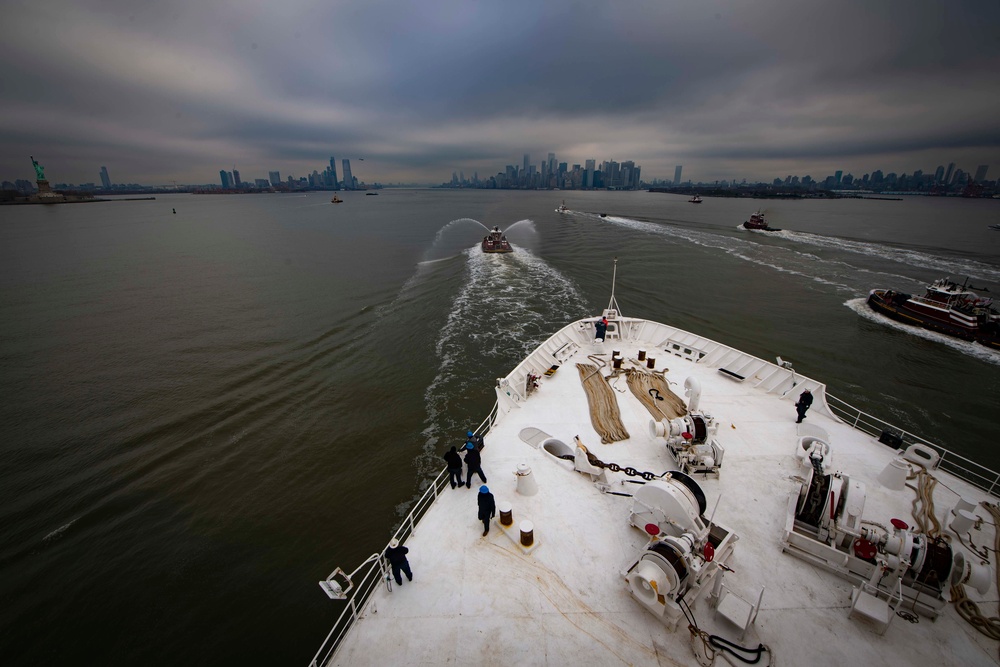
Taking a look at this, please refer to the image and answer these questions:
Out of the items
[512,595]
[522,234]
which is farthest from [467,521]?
[522,234]

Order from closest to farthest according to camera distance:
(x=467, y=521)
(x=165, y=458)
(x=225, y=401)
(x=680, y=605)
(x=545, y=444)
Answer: (x=680, y=605), (x=467, y=521), (x=545, y=444), (x=165, y=458), (x=225, y=401)

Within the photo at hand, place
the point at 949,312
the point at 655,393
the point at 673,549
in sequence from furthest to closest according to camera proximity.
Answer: the point at 949,312, the point at 655,393, the point at 673,549

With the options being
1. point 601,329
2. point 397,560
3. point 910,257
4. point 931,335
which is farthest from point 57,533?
point 910,257

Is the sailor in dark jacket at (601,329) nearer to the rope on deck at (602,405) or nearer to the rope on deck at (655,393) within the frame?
the rope on deck at (602,405)

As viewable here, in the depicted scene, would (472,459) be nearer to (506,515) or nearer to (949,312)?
(506,515)

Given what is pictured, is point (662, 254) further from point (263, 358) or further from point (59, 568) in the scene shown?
point (59, 568)

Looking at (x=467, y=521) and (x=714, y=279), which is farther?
(x=714, y=279)
